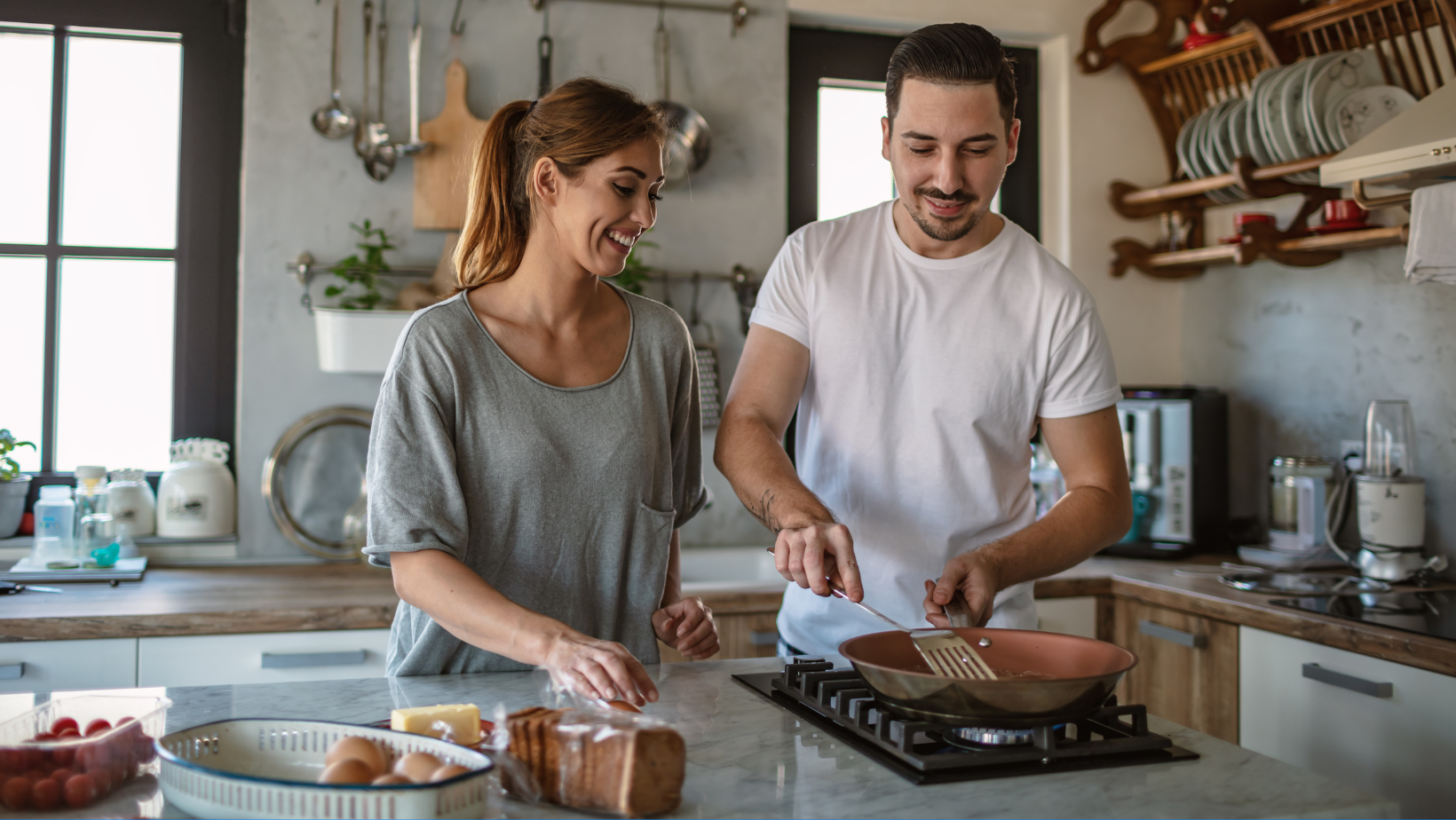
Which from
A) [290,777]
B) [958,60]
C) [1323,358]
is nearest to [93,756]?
[290,777]

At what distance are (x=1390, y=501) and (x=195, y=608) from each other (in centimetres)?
230

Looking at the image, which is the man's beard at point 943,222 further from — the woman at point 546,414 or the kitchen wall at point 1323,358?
the kitchen wall at point 1323,358

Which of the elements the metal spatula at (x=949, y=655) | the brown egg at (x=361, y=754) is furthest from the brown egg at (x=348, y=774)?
the metal spatula at (x=949, y=655)

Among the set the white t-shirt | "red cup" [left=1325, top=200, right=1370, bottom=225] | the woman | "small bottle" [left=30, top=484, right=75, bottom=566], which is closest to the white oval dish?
the woman

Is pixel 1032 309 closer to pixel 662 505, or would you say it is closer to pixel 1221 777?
pixel 662 505

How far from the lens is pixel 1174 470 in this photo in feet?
8.93

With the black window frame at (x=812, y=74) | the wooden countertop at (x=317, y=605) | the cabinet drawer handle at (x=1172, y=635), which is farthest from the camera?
the black window frame at (x=812, y=74)

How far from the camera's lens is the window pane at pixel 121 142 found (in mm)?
2656

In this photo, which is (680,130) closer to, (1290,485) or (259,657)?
(259,657)

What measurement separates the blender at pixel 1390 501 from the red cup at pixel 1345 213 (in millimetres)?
390

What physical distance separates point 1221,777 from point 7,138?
280cm

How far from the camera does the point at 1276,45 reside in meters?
2.60

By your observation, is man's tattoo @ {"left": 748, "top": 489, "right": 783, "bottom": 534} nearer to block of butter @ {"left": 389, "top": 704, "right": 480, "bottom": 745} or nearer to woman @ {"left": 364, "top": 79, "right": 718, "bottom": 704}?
woman @ {"left": 364, "top": 79, "right": 718, "bottom": 704}

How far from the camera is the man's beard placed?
1.46m
